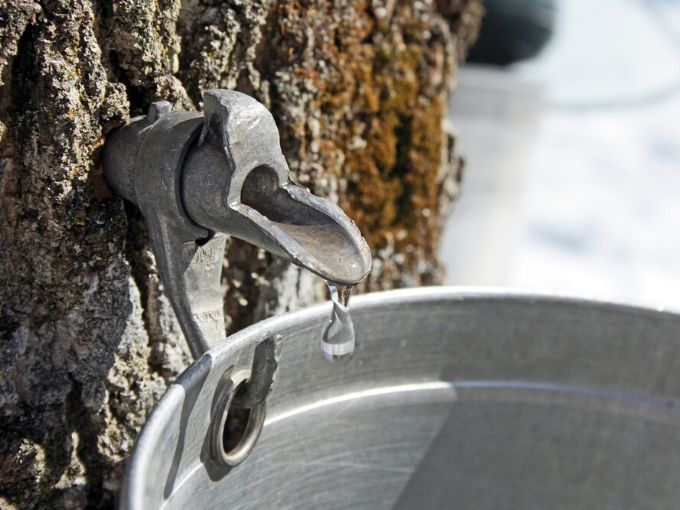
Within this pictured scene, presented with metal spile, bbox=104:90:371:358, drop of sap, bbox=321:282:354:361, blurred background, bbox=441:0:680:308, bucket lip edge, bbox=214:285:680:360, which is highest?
metal spile, bbox=104:90:371:358

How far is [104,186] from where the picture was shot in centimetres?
105

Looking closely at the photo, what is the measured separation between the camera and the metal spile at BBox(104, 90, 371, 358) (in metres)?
0.87

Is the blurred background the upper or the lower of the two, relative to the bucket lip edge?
lower

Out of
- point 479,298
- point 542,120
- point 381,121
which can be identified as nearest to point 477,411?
point 479,298

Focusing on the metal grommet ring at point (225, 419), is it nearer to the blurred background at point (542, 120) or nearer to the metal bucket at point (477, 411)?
the metal bucket at point (477, 411)

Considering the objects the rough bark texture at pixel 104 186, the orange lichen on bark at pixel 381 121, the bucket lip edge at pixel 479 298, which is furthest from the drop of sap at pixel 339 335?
the orange lichen on bark at pixel 381 121

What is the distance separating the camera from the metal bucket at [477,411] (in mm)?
1140

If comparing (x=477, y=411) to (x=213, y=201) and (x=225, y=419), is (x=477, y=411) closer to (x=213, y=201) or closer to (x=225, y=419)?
(x=225, y=419)

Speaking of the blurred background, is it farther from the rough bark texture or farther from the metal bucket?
the rough bark texture

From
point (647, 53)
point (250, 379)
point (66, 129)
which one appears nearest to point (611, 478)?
point (250, 379)

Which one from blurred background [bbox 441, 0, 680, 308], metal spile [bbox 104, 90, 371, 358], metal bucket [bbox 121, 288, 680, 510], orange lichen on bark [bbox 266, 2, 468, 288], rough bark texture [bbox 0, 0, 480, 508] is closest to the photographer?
metal spile [bbox 104, 90, 371, 358]

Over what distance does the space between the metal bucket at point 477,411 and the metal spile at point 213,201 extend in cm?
14

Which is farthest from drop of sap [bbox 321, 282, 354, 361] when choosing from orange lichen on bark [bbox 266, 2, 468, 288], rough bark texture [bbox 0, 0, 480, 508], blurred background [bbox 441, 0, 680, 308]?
blurred background [bbox 441, 0, 680, 308]

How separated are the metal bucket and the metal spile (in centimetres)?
14
